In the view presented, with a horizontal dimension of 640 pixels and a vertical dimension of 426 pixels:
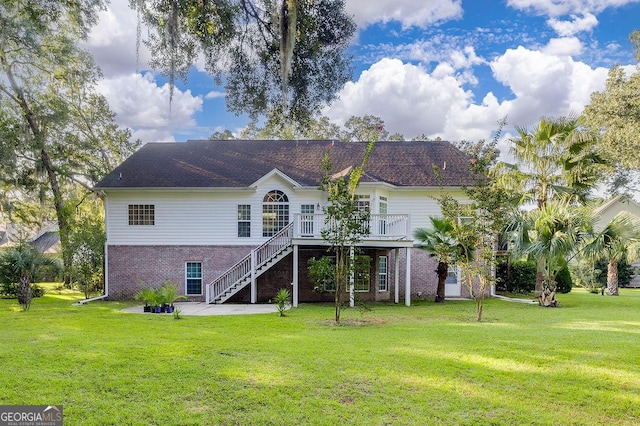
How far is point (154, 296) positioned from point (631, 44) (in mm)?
17727

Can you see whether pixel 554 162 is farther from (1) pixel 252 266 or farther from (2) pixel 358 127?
(2) pixel 358 127

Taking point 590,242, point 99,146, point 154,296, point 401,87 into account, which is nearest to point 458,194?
point 590,242

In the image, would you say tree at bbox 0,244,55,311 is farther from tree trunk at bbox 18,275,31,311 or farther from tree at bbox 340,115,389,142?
tree at bbox 340,115,389,142

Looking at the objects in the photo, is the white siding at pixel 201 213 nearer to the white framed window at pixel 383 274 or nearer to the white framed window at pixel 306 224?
the white framed window at pixel 306 224

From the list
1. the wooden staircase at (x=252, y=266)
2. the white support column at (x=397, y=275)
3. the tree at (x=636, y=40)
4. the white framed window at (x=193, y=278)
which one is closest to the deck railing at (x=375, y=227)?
the wooden staircase at (x=252, y=266)

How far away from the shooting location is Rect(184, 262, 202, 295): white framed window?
18516 millimetres

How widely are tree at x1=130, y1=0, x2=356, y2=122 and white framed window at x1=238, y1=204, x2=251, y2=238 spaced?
13101 millimetres

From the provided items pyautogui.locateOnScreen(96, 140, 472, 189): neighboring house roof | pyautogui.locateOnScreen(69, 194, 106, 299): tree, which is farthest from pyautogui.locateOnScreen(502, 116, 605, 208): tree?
pyautogui.locateOnScreen(69, 194, 106, 299): tree

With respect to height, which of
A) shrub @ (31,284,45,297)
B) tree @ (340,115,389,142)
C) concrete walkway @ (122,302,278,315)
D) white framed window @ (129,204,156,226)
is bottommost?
shrub @ (31,284,45,297)

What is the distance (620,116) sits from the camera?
18.0m

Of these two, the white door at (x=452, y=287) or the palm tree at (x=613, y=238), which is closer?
the palm tree at (x=613, y=238)

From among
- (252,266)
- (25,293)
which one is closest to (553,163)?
(252,266)

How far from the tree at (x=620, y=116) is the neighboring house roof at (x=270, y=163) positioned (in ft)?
20.2

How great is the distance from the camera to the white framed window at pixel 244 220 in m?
18.6
